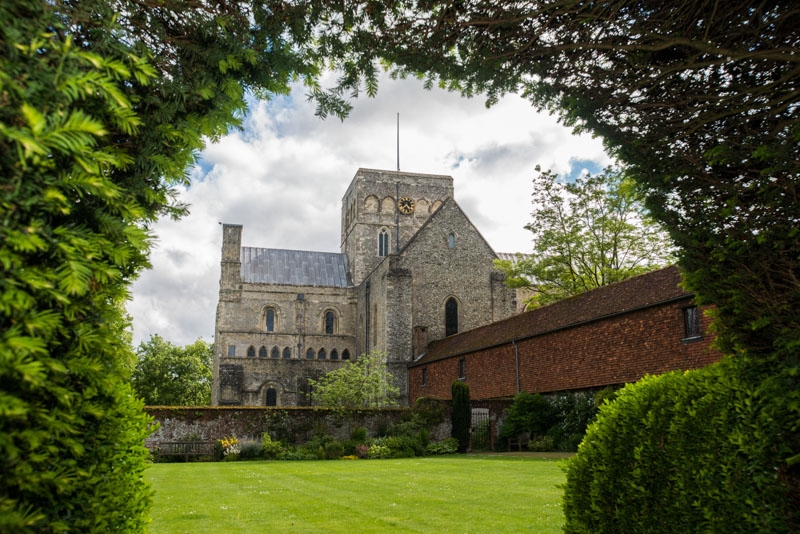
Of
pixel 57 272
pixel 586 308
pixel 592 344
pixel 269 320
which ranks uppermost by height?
pixel 269 320

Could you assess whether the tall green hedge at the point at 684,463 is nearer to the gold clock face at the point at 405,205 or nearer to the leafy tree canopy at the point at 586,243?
the leafy tree canopy at the point at 586,243

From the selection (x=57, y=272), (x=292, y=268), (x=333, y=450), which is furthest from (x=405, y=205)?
(x=57, y=272)

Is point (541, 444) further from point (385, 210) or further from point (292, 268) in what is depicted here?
point (385, 210)

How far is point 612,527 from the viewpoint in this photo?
5.79 metres

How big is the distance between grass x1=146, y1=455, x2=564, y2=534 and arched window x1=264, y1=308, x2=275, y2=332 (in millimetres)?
34493

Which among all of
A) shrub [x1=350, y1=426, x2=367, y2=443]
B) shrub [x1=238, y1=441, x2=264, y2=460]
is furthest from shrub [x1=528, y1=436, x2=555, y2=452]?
shrub [x1=238, y1=441, x2=264, y2=460]

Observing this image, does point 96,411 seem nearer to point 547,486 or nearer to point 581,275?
point 547,486

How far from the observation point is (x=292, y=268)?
2100 inches

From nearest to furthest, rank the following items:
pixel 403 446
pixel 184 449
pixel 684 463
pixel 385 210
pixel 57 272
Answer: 1. pixel 57 272
2. pixel 684 463
3. pixel 184 449
4. pixel 403 446
5. pixel 385 210

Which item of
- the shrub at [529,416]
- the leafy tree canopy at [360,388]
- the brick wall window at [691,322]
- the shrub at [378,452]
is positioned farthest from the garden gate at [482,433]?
the brick wall window at [691,322]

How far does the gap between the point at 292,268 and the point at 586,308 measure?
34.9 metres

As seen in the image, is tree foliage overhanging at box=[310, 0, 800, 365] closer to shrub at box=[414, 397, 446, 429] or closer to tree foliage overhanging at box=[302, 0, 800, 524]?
tree foliage overhanging at box=[302, 0, 800, 524]

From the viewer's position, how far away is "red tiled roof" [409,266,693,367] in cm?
1953

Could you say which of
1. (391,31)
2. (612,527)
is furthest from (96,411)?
(612,527)
